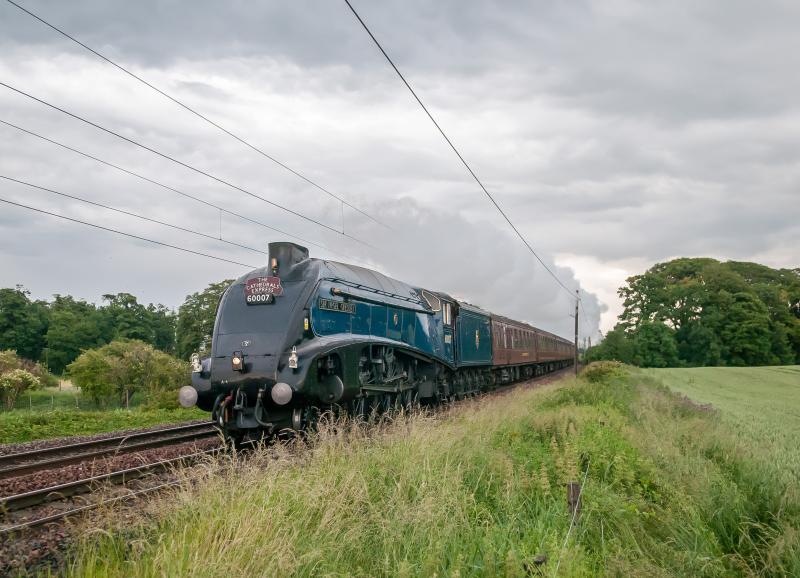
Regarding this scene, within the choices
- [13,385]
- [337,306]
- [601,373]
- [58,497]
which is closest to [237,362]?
[337,306]

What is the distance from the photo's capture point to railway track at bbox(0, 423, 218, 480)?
10.7 m

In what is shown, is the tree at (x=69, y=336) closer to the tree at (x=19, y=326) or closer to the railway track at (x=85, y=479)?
the tree at (x=19, y=326)

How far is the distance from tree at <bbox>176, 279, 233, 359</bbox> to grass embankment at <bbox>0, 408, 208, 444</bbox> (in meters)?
33.6

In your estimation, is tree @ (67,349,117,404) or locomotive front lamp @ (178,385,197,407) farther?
tree @ (67,349,117,404)

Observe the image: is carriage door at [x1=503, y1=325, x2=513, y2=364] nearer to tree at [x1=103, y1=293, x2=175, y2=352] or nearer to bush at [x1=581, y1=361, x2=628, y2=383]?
bush at [x1=581, y1=361, x2=628, y2=383]

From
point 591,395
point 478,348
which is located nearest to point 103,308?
point 478,348

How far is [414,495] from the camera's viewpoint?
707cm

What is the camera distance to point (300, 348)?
11.7 m

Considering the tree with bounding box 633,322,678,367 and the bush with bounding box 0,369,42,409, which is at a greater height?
the tree with bounding box 633,322,678,367

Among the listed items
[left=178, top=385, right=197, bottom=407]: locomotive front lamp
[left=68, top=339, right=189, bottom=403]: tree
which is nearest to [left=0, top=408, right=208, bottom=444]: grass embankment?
[left=178, top=385, right=197, bottom=407]: locomotive front lamp

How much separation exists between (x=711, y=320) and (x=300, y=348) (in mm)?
66212

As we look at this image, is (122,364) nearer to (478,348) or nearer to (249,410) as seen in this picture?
(478,348)

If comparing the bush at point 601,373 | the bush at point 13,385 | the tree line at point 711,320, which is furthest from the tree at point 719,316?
the bush at point 13,385

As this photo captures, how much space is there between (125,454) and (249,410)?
2358mm
